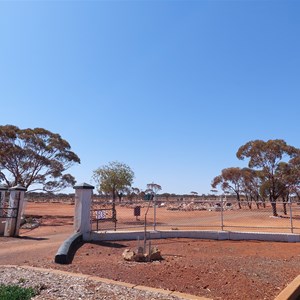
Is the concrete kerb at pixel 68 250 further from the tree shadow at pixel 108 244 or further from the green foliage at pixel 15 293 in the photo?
the green foliage at pixel 15 293

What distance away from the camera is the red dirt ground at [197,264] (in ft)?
21.2

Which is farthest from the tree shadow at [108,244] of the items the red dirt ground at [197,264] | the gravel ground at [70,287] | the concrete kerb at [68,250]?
the gravel ground at [70,287]

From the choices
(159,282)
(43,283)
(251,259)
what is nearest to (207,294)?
(159,282)

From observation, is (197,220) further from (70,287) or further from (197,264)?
(70,287)

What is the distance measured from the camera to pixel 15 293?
528 cm

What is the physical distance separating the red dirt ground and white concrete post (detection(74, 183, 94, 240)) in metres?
0.92

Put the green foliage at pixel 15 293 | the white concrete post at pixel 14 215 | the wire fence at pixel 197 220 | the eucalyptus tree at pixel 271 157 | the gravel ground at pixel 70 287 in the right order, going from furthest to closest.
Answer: the eucalyptus tree at pixel 271 157 < the white concrete post at pixel 14 215 < the wire fence at pixel 197 220 < the gravel ground at pixel 70 287 < the green foliage at pixel 15 293

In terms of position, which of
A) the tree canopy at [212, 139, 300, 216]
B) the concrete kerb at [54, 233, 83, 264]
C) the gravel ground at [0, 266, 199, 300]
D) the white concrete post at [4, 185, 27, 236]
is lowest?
the gravel ground at [0, 266, 199, 300]

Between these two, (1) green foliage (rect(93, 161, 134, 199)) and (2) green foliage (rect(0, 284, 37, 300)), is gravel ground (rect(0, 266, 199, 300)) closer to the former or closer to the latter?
(2) green foliage (rect(0, 284, 37, 300))

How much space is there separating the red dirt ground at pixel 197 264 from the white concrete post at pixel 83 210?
0.92 meters

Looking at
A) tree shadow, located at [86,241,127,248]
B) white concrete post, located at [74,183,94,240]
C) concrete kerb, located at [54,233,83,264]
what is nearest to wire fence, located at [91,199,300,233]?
white concrete post, located at [74,183,94,240]

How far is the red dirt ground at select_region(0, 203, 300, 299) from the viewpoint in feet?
21.2

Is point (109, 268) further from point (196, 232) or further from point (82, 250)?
point (196, 232)

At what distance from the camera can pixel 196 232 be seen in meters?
13.8
